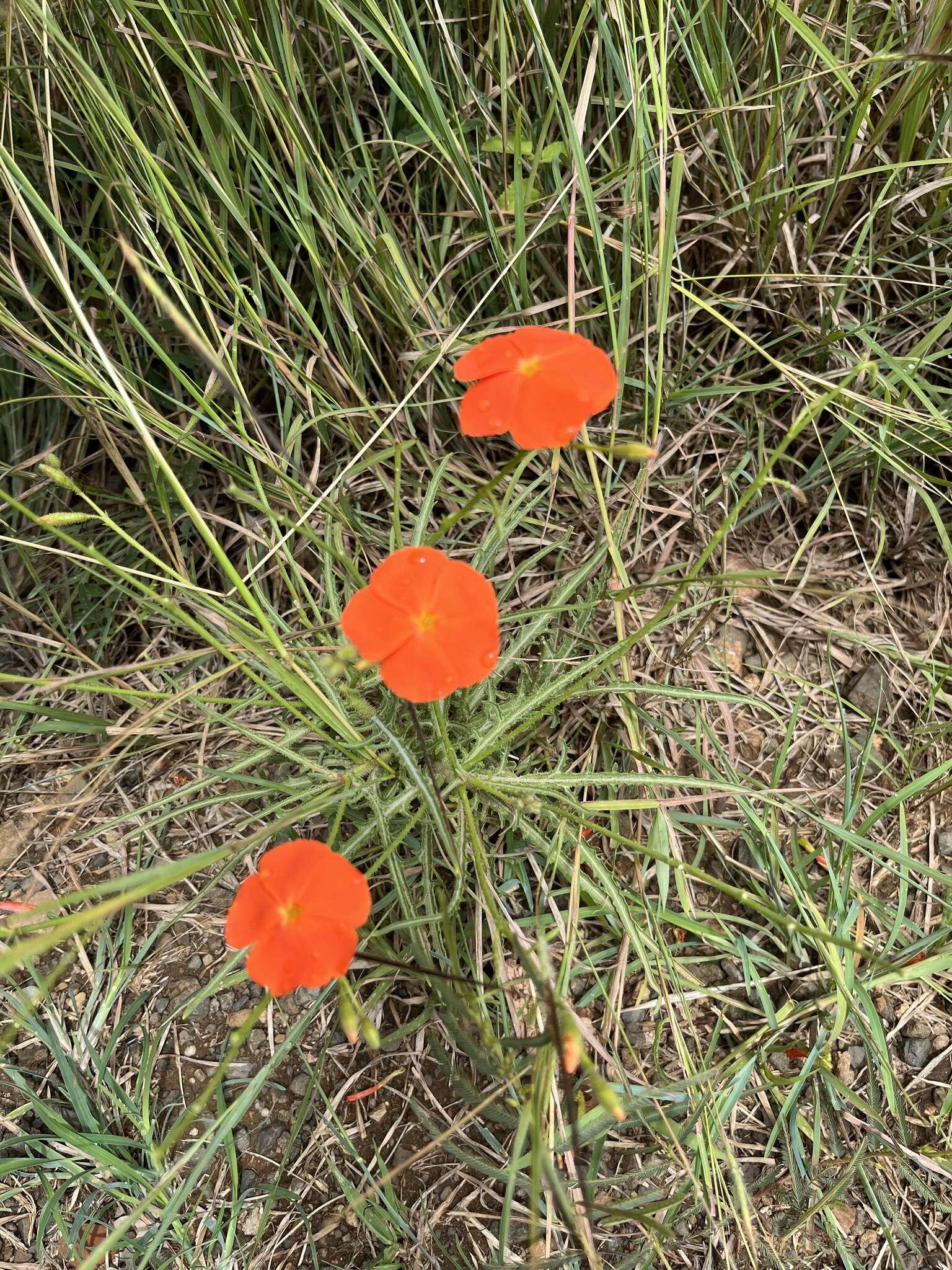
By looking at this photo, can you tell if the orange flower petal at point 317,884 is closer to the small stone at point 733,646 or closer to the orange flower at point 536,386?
the orange flower at point 536,386

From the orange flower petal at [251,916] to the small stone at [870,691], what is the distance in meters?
1.15

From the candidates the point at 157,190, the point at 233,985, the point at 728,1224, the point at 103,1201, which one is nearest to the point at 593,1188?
the point at 728,1224

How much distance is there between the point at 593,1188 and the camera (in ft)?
4.07

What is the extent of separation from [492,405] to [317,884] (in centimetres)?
57

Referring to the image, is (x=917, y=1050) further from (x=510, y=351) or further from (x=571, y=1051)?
(x=510, y=351)

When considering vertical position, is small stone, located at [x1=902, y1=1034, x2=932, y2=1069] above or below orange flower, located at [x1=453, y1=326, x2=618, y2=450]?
below

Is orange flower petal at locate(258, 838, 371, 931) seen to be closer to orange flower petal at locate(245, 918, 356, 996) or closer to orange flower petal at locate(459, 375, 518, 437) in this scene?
orange flower petal at locate(245, 918, 356, 996)

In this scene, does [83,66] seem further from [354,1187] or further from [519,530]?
[354,1187]

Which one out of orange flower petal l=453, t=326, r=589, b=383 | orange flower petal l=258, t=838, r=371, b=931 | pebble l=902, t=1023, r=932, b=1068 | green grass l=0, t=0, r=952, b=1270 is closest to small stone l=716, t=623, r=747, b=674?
green grass l=0, t=0, r=952, b=1270

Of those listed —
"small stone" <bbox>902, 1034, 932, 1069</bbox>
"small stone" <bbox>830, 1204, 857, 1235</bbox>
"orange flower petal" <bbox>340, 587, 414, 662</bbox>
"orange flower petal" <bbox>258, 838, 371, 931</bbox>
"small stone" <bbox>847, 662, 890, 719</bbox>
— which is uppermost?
"orange flower petal" <bbox>340, 587, 414, 662</bbox>

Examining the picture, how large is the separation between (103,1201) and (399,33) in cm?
192

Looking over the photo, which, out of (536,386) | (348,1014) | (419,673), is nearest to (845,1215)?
(348,1014)

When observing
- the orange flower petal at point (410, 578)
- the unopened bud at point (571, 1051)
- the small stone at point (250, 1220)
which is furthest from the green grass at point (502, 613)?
the unopened bud at point (571, 1051)

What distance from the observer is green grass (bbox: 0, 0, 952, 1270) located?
1.29 m
